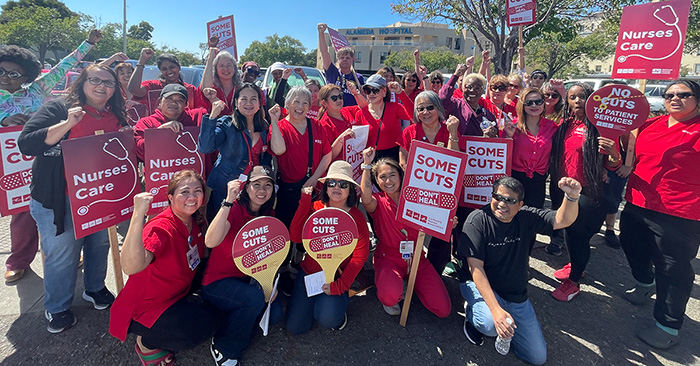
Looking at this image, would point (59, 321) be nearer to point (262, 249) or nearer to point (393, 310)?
point (262, 249)

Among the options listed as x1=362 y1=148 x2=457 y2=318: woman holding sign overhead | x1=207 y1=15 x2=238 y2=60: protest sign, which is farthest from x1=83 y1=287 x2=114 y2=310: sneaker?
A: x1=207 y1=15 x2=238 y2=60: protest sign

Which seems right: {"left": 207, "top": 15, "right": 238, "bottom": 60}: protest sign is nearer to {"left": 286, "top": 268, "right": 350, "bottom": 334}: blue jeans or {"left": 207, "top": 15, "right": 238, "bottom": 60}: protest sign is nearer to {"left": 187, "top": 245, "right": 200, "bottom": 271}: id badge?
{"left": 187, "top": 245, "right": 200, "bottom": 271}: id badge

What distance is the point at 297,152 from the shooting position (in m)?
3.58

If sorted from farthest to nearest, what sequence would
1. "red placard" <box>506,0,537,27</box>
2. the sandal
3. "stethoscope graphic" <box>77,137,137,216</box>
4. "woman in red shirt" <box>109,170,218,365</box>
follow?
1. "red placard" <box>506,0,537,27</box>
2. "stethoscope graphic" <box>77,137,137,216</box>
3. the sandal
4. "woman in red shirt" <box>109,170,218,365</box>

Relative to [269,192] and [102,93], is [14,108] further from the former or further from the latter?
[269,192]

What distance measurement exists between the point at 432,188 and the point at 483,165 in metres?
0.87

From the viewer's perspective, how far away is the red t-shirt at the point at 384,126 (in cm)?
417

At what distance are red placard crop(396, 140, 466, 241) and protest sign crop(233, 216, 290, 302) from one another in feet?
3.74

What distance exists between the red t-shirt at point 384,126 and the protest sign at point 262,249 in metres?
1.85

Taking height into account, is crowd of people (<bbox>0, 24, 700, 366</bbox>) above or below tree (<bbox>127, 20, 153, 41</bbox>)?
below

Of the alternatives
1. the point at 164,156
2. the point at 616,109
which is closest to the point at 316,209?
the point at 164,156

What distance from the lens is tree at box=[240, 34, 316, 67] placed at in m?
56.2

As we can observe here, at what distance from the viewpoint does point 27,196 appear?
3.24 metres

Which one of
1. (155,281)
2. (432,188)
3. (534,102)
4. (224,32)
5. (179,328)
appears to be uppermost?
(224,32)
